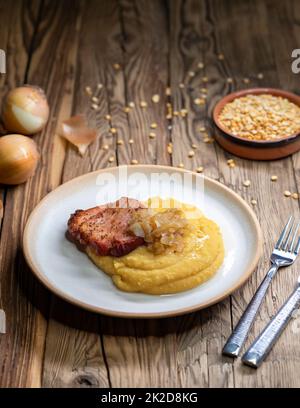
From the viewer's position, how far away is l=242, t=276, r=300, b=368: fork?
222 cm

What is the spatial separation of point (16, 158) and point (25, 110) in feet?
1.15

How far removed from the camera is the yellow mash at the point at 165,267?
234 cm

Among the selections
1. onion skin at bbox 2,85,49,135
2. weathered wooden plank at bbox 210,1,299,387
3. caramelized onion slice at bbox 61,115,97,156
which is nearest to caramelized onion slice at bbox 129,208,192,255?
weathered wooden plank at bbox 210,1,299,387

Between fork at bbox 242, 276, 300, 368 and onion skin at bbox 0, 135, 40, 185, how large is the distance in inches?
50.1

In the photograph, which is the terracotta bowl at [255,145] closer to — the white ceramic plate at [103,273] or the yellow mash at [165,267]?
the white ceramic plate at [103,273]

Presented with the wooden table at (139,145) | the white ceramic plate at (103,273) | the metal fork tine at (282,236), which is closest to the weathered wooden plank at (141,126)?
the wooden table at (139,145)

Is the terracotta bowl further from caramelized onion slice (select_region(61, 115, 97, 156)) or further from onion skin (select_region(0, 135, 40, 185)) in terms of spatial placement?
onion skin (select_region(0, 135, 40, 185))

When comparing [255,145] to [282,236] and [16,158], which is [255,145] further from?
[16,158]

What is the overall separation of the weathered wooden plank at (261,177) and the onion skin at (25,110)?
0.87 m

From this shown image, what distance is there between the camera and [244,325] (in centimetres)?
231

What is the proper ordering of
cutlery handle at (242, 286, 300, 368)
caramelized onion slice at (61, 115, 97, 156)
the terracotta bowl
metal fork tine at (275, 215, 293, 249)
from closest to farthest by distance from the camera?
cutlery handle at (242, 286, 300, 368) < metal fork tine at (275, 215, 293, 249) < the terracotta bowl < caramelized onion slice at (61, 115, 97, 156)

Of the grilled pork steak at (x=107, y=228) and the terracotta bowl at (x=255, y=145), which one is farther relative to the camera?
the terracotta bowl at (x=255, y=145)

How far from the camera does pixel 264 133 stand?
3164 mm

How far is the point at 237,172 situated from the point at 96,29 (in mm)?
1488
